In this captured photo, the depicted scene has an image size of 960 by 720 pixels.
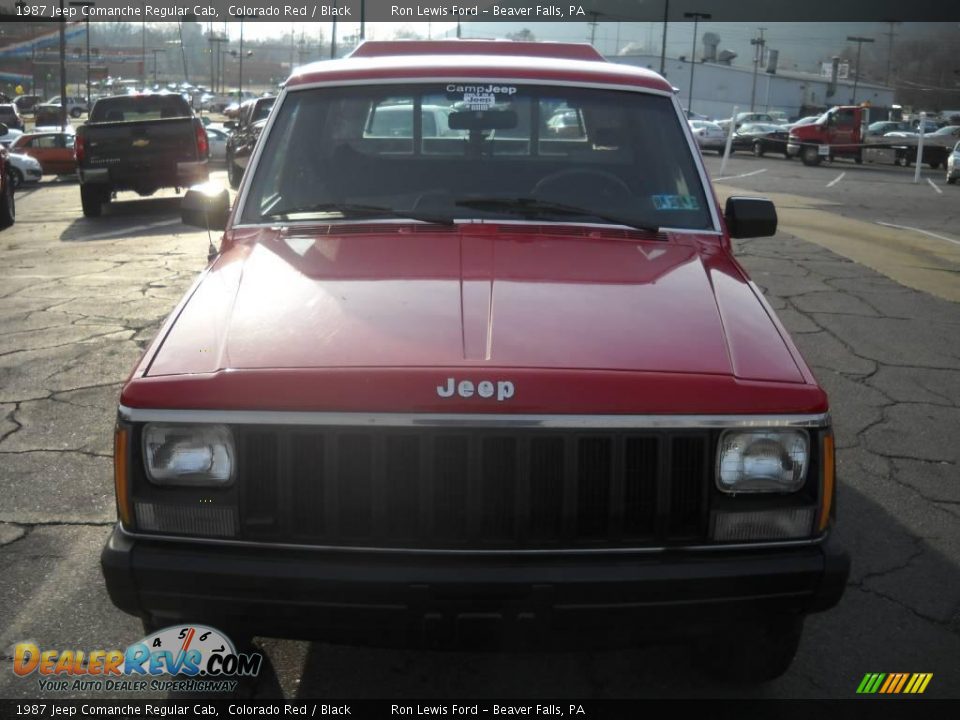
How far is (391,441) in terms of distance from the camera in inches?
97.6

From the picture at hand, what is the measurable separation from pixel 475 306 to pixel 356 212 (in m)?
0.99

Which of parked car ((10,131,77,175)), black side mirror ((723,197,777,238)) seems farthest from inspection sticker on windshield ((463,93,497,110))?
parked car ((10,131,77,175))

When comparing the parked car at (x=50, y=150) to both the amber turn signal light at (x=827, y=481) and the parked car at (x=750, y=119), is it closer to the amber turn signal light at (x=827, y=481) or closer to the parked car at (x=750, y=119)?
the amber turn signal light at (x=827, y=481)

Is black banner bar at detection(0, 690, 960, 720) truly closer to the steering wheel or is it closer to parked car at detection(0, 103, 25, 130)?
the steering wheel

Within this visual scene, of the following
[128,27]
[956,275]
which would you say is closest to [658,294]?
[956,275]

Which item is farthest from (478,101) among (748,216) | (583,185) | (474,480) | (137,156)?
(137,156)

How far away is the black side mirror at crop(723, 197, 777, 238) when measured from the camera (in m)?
4.12

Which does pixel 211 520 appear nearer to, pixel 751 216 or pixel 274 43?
pixel 751 216

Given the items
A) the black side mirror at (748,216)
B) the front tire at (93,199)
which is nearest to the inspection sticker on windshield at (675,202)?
the black side mirror at (748,216)

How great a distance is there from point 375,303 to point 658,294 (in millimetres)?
810

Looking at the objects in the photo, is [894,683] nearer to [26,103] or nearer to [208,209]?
[208,209]

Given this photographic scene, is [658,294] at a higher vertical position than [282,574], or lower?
higher

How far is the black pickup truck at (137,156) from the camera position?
615 inches

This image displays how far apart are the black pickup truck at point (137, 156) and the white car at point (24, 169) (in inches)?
361
